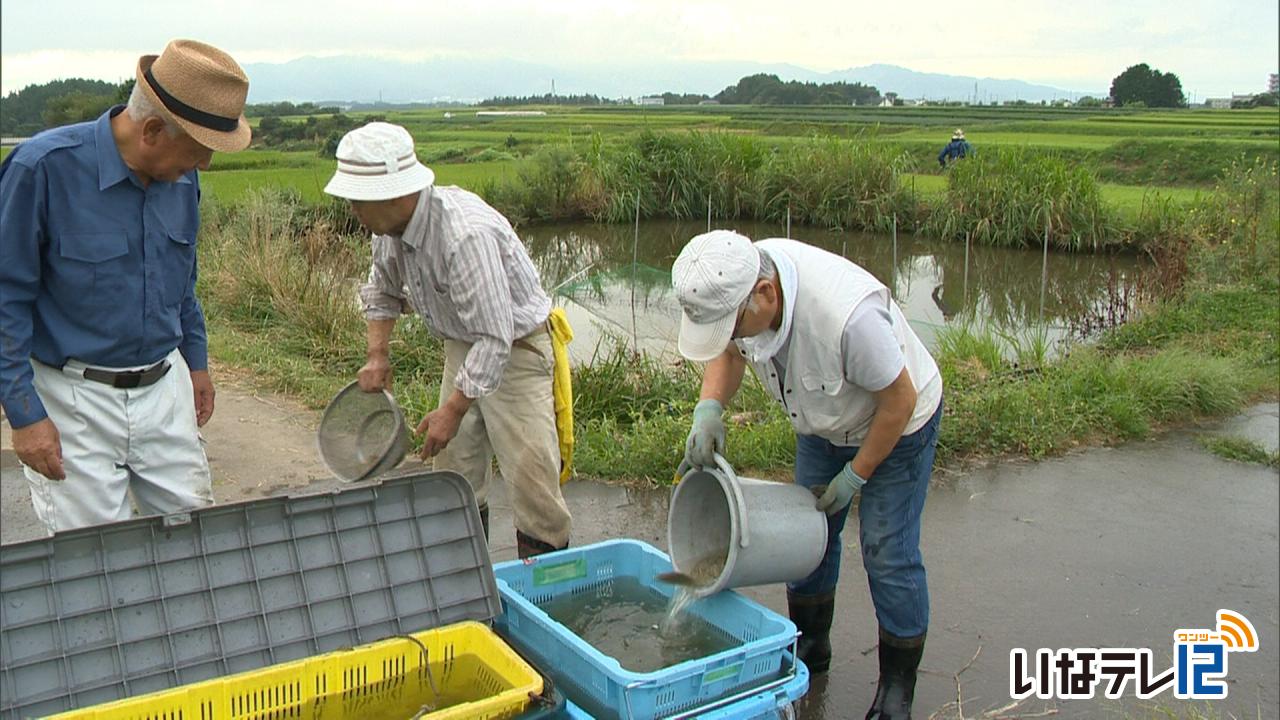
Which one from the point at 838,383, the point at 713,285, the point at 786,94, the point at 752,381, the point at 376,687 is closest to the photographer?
the point at 376,687

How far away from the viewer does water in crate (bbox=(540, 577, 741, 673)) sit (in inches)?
116

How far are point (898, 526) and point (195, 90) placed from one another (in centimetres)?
221

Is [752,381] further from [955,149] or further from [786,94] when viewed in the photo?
[786,94]

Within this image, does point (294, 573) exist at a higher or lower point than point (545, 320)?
lower

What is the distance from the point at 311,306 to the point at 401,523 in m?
5.67

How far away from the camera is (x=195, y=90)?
8.77 feet

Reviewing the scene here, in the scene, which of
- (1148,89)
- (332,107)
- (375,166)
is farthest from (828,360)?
(1148,89)

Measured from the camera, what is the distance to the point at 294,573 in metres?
2.57

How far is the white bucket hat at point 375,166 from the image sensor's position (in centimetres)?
297

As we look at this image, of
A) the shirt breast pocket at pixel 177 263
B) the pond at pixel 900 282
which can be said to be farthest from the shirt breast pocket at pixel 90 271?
the pond at pixel 900 282

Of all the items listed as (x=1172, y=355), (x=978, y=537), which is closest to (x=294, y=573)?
(x=978, y=537)

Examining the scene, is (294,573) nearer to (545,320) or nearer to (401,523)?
(401,523)

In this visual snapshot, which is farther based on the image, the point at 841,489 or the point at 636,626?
the point at 636,626

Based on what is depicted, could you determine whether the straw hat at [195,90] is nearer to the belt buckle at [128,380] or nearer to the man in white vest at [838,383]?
the belt buckle at [128,380]
